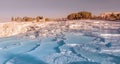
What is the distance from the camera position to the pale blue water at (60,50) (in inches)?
348

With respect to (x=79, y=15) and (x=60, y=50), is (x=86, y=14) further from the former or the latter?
(x=60, y=50)

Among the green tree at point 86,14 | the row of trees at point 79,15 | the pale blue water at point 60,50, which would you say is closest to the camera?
the pale blue water at point 60,50

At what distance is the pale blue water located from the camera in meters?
8.85

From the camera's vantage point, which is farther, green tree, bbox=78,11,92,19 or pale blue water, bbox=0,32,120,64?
green tree, bbox=78,11,92,19

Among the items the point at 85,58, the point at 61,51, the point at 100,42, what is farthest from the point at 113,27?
the point at 85,58

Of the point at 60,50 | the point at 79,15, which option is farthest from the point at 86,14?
the point at 60,50

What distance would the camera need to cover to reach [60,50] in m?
10.3

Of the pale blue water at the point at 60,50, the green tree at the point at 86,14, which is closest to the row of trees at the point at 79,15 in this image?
the green tree at the point at 86,14

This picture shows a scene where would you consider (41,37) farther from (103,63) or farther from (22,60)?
(103,63)

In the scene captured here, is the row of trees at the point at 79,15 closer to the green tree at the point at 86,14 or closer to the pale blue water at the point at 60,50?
the green tree at the point at 86,14

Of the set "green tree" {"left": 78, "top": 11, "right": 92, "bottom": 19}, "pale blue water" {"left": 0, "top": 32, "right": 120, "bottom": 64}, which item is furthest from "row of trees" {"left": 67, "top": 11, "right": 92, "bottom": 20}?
"pale blue water" {"left": 0, "top": 32, "right": 120, "bottom": 64}

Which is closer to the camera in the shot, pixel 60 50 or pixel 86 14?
pixel 60 50

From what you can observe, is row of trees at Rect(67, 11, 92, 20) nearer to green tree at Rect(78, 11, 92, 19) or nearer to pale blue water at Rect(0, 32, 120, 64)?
green tree at Rect(78, 11, 92, 19)

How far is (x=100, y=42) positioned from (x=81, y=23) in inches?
128
